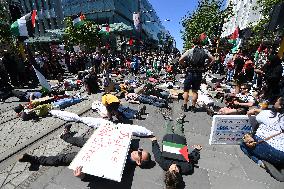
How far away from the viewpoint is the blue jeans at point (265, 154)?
4.41 m

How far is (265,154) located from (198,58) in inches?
131

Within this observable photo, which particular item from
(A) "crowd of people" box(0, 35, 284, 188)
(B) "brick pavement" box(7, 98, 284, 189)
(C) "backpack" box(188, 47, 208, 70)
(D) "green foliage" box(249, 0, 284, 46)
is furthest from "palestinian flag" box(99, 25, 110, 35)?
(B) "brick pavement" box(7, 98, 284, 189)

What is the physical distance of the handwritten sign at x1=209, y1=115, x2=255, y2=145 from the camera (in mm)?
5199

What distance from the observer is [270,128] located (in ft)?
15.1

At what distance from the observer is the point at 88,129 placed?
246 inches

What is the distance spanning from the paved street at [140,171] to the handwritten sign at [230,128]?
17cm

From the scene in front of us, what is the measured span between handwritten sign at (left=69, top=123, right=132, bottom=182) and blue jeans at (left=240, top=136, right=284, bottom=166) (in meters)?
2.64

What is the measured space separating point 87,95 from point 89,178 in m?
6.50

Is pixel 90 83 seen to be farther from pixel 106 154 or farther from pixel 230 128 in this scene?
pixel 230 128

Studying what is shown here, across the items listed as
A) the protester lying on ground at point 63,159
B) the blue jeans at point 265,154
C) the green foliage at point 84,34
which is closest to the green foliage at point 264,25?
the blue jeans at point 265,154

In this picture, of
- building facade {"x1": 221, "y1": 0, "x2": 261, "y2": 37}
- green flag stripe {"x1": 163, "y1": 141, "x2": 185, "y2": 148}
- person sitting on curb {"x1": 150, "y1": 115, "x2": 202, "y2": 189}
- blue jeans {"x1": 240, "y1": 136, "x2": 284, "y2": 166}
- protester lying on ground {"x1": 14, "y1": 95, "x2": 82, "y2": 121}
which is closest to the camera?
person sitting on curb {"x1": 150, "y1": 115, "x2": 202, "y2": 189}

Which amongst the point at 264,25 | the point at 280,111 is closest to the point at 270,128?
the point at 280,111

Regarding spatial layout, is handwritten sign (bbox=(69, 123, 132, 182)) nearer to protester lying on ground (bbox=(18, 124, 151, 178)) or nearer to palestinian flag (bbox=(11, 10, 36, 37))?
protester lying on ground (bbox=(18, 124, 151, 178))

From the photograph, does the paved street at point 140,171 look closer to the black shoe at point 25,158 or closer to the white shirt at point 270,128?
the black shoe at point 25,158
